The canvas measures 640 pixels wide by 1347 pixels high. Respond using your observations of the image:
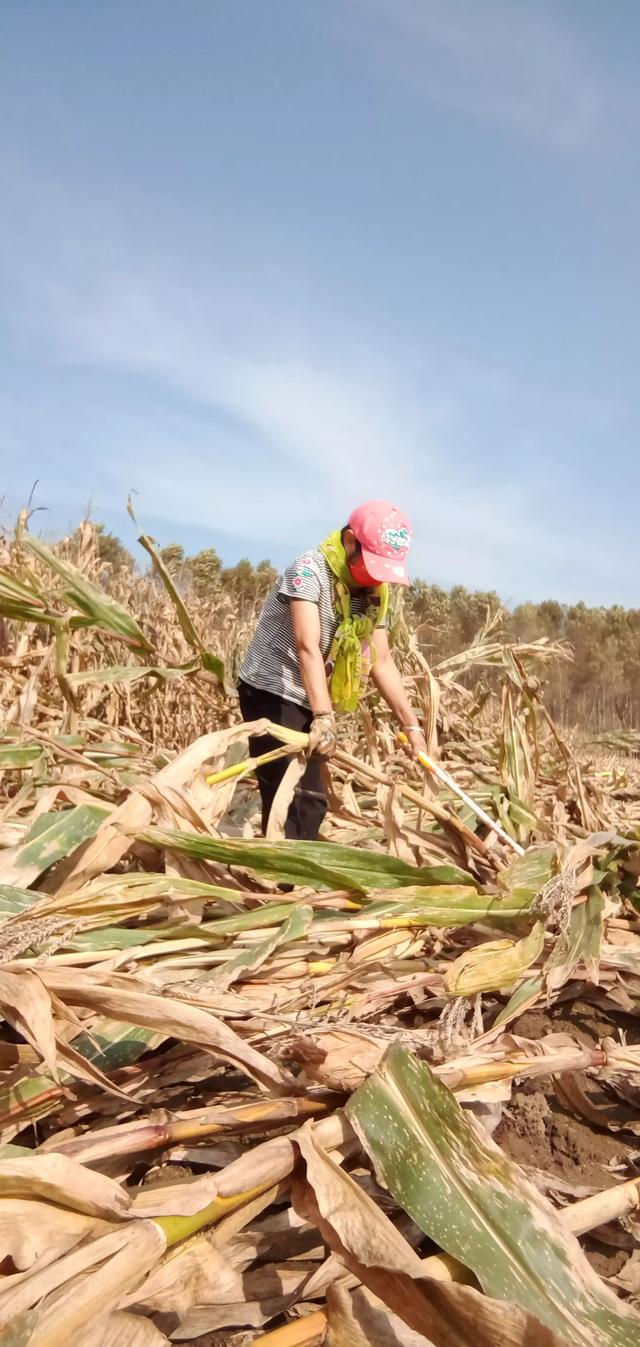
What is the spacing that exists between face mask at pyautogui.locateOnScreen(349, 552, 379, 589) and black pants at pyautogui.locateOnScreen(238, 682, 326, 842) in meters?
0.47

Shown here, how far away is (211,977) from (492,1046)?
421 millimetres

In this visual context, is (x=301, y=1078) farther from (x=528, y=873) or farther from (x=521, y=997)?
(x=528, y=873)

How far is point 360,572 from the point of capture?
298 centimetres

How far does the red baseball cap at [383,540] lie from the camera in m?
2.87

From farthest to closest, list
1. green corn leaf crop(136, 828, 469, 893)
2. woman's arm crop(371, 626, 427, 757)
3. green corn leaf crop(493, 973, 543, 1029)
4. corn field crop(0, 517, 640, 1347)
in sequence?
woman's arm crop(371, 626, 427, 757), green corn leaf crop(136, 828, 469, 893), green corn leaf crop(493, 973, 543, 1029), corn field crop(0, 517, 640, 1347)

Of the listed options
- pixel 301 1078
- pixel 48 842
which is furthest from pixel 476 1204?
pixel 48 842

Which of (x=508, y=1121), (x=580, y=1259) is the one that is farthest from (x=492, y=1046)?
(x=580, y=1259)

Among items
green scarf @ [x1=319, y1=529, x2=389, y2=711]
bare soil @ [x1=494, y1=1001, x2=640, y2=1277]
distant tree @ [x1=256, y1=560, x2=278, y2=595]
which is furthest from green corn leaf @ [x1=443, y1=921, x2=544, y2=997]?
distant tree @ [x1=256, y1=560, x2=278, y2=595]

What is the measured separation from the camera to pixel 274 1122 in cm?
109

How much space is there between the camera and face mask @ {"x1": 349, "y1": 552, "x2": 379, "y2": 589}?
2965 mm

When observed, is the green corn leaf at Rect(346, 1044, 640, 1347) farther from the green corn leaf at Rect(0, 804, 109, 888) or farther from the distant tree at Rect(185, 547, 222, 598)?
the distant tree at Rect(185, 547, 222, 598)

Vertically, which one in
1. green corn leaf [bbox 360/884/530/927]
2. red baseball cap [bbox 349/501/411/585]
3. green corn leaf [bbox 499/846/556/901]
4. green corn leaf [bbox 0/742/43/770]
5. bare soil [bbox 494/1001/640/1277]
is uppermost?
red baseball cap [bbox 349/501/411/585]

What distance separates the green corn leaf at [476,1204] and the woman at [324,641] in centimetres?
165

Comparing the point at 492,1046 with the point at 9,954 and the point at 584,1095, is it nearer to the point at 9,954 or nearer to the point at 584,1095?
the point at 584,1095
